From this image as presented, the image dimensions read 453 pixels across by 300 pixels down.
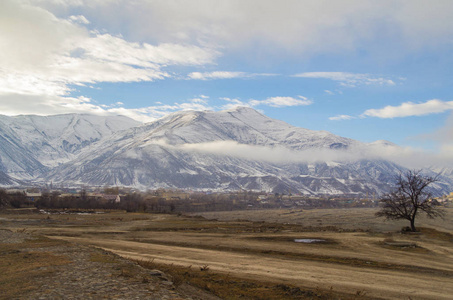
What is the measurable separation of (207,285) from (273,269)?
23.7 ft

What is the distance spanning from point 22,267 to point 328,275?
53.0 ft

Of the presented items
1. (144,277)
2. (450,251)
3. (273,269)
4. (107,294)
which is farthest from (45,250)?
(450,251)

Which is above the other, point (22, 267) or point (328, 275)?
point (22, 267)

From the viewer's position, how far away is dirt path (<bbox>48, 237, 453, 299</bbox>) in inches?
679

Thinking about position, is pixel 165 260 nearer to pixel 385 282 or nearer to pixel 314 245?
pixel 385 282

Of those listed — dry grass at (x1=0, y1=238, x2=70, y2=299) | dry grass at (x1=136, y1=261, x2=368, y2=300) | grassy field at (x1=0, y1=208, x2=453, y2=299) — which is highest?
dry grass at (x1=0, y1=238, x2=70, y2=299)

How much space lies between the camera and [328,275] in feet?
66.6

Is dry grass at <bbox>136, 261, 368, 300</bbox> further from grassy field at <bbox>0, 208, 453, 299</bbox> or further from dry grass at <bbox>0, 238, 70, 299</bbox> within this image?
dry grass at <bbox>0, 238, 70, 299</bbox>

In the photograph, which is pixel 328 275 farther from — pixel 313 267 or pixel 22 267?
pixel 22 267

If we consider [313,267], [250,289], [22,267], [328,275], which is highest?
[22,267]

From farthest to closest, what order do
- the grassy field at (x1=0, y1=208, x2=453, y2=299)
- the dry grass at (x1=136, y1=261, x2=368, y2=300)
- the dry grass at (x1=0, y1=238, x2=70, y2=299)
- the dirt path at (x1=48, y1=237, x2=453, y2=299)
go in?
the dirt path at (x1=48, y1=237, x2=453, y2=299) → the grassy field at (x1=0, y1=208, x2=453, y2=299) → the dry grass at (x1=136, y1=261, x2=368, y2=300) → the dry grass at (x1=0, y1=238, x2=70, y2=299)

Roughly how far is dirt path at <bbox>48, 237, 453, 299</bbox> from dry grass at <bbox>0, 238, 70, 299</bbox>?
322 inches

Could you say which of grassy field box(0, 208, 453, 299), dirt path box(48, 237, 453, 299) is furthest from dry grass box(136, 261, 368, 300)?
dirt path box(48, 237, 453, 299)

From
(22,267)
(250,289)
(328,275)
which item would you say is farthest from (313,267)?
(22,267)
